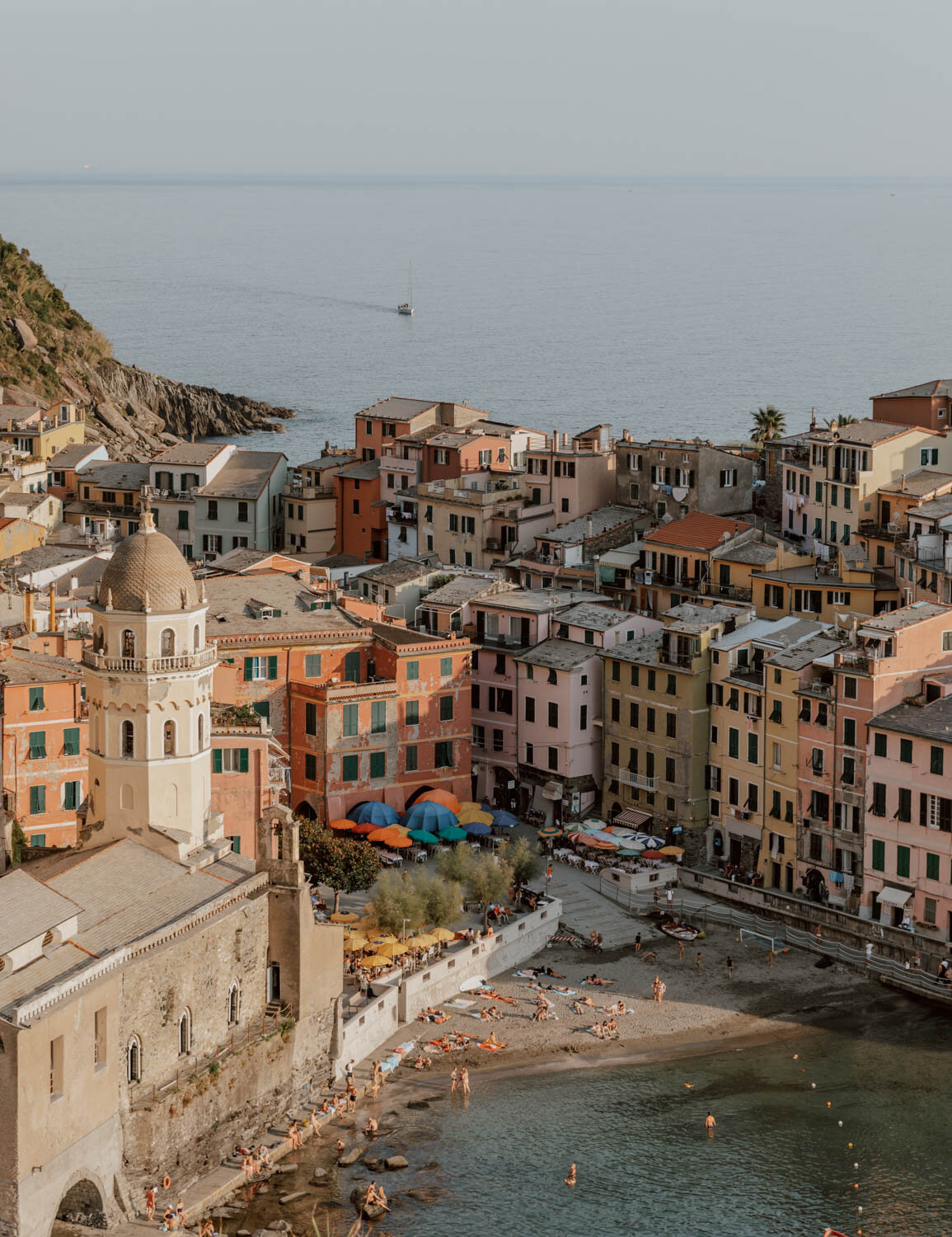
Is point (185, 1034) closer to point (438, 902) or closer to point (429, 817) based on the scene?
point (438, 902)

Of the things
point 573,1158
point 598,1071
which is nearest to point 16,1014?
point 573,1158

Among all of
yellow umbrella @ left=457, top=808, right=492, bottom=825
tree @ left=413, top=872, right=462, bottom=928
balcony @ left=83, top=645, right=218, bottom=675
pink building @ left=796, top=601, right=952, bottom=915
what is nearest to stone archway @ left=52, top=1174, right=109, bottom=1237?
balcony @ left=83, top=645, right=218, bottom=675

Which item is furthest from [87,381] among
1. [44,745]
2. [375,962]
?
[375,962]

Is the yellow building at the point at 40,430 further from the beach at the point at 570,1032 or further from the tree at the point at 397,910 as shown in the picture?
the beach at the point at 570,1032

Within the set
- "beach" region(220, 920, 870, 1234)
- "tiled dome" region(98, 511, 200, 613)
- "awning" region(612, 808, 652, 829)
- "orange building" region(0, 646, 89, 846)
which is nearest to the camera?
"beach" region(220, 920, 870, 1234)

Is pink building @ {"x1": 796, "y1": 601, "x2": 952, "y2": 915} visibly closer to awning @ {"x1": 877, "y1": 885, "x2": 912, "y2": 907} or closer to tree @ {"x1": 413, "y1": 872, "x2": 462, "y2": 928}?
awning @ {"x1": 877, "y1": 885, "x2": 912, "y2": 907}

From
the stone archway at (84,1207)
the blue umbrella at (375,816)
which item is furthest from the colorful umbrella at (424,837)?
the stone archway at (84,1207)
